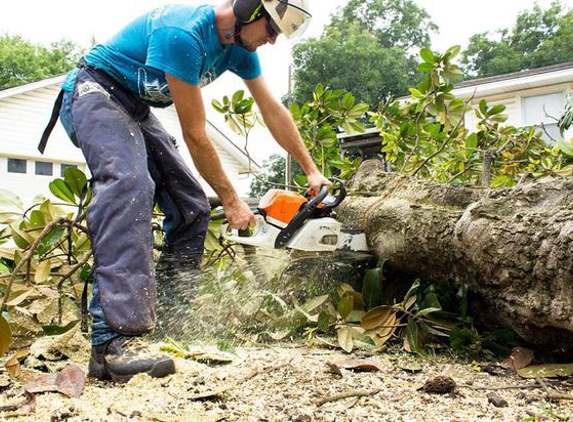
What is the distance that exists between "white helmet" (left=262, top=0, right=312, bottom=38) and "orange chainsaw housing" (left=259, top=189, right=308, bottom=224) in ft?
2.13

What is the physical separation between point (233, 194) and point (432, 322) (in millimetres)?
954

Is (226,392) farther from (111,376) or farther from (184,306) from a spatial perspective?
(184,306)

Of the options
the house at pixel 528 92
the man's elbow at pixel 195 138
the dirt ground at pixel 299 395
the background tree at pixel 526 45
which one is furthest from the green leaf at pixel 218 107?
the background tree at pixel 526 45

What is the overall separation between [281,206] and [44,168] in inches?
525

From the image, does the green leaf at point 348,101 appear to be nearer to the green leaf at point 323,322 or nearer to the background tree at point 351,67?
the green leaf at point 323,322

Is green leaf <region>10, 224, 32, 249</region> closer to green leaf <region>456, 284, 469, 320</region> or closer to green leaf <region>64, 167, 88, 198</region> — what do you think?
green leaf <region>64, 167, 88, 198</region>

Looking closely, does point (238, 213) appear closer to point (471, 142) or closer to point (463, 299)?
point (463, 299)

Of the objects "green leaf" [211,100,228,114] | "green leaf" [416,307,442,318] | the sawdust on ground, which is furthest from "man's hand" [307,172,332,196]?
"green leaf" [211,100,228,114]

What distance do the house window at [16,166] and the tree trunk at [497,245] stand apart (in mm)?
13073

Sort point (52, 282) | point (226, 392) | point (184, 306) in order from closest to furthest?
point (226, 392)
point (184, 306)
point (52, 282)

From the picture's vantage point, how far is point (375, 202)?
260cm

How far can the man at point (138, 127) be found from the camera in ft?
5.81

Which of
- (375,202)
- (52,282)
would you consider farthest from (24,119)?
(375,202)

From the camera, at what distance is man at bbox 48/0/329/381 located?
1770 millimetres
